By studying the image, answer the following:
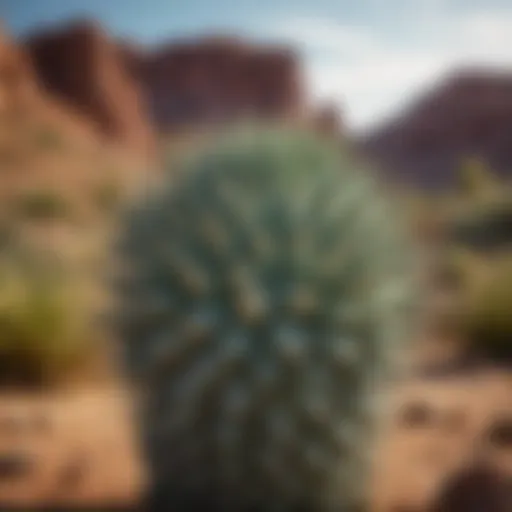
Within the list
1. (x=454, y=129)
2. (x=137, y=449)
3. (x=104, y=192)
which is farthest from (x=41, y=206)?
(x=454, y=129)

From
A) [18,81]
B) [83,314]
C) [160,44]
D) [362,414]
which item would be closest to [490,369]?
[83,314]

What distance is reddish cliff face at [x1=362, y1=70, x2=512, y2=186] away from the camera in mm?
24062

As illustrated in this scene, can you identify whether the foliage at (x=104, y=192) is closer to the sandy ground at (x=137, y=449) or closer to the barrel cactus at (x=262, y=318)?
the sandy ground at (x=137, y=449)

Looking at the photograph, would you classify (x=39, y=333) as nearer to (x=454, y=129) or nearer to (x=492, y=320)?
A: (x=492, y=320)

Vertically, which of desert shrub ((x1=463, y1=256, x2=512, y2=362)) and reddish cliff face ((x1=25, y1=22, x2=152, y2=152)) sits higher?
reddish cliff face ((x1=25, y1=22, x2=152, y2=152))

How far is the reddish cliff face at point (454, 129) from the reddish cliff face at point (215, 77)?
391 cm

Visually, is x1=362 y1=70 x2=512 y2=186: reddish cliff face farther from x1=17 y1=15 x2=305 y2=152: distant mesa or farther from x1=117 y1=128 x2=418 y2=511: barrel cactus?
x1=117 y1=128 x2=418 y2=511: barrel cactus

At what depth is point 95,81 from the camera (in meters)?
27.6

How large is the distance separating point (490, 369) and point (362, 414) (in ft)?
10.7

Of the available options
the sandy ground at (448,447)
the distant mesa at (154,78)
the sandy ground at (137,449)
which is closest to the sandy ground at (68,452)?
the sandy ground at (137,449)

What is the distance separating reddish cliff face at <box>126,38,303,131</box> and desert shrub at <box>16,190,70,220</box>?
11.1m

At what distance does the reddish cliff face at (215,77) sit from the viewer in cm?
3000

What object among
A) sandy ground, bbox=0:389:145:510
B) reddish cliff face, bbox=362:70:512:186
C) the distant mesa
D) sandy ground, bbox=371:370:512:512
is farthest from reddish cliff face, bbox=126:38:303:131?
sandy ground, bbox=0:389:145:510

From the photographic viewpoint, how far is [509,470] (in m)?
3.11
